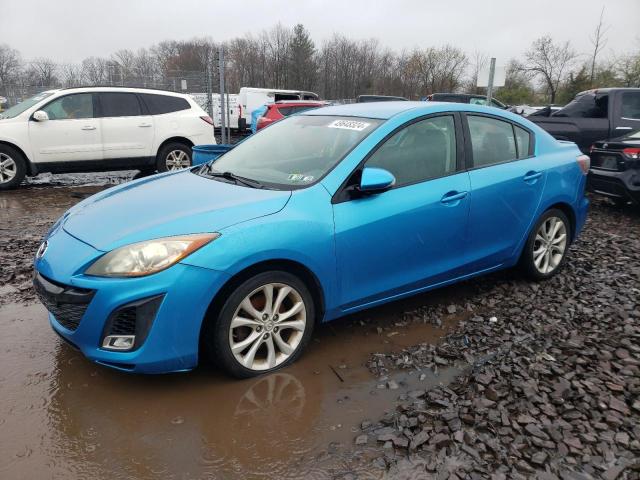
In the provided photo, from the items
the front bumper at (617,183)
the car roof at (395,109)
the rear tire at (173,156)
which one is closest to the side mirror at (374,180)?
the car roof at (395,109)

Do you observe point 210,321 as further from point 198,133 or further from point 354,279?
point 198,133

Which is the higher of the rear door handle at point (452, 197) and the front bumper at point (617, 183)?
the rear door handle at point (452, 197)

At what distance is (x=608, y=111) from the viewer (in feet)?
29.0

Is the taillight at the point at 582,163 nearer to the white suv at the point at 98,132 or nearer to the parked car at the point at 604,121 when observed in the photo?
the parked car at the point at 604,121

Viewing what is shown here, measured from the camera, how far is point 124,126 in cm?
896

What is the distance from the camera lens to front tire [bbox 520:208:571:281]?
4.32 metres

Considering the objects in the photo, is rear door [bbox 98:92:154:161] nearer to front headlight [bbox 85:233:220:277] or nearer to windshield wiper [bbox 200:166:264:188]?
windshield wiper [bbox 200:166:264:188]

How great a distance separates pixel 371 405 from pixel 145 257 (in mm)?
1461

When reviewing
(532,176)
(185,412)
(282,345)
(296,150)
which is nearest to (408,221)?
(296,150)

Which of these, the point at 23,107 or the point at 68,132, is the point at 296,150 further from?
the point at 23,107

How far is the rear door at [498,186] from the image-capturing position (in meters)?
3.79

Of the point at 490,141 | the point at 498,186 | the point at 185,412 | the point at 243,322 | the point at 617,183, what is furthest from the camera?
the point at 617,183

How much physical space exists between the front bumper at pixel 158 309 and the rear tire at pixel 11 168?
6880 mm

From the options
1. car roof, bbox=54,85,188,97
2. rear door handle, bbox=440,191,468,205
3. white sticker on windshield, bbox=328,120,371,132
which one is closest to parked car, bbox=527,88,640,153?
rear door handle, bbox=440,191,468,205
